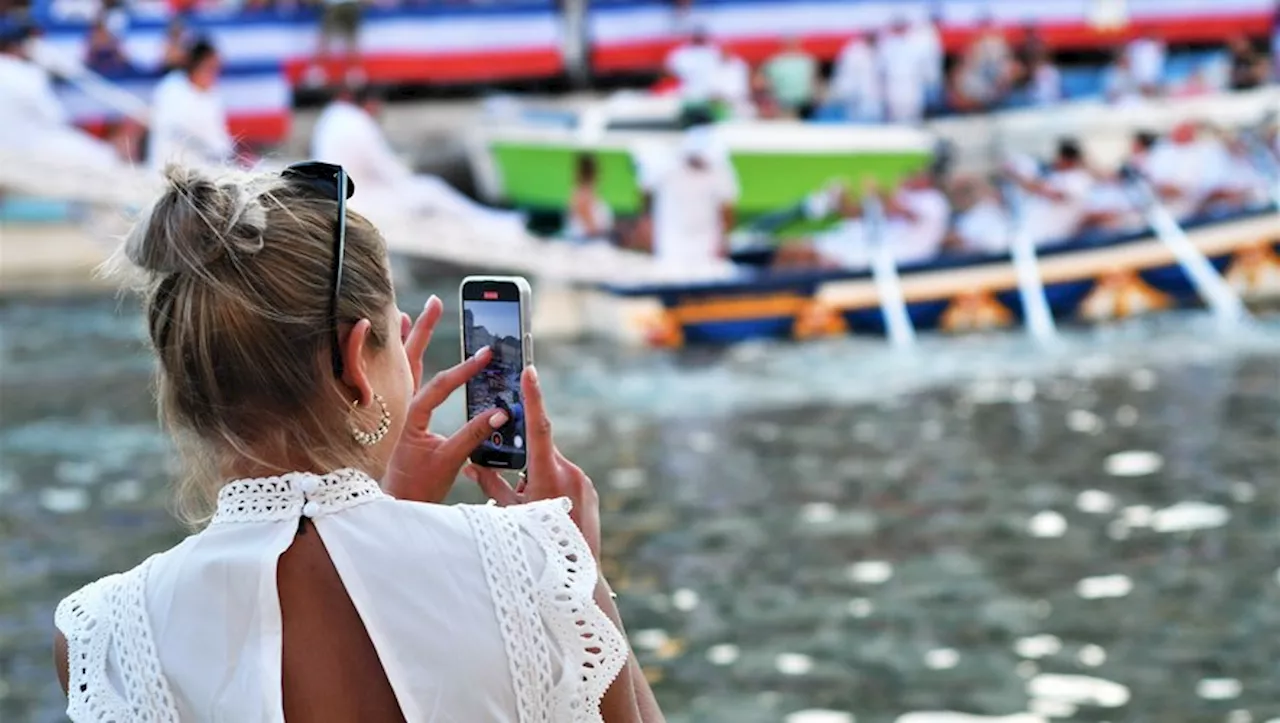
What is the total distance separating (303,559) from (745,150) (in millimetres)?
15075

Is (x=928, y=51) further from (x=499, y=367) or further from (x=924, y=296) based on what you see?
(x=499, y=367)

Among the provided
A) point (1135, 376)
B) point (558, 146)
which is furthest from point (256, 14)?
point (1135, 376)

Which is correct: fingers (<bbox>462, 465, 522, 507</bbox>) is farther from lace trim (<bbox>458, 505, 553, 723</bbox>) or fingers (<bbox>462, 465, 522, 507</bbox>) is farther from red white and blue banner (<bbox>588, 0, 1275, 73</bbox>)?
red white and blue banner (<bbox>588, 0, 1275, 73</bbox>)

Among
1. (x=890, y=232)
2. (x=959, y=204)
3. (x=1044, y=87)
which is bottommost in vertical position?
(x=890, y=232)

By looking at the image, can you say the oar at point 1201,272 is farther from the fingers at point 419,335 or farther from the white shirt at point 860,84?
the fingers at point 419,335

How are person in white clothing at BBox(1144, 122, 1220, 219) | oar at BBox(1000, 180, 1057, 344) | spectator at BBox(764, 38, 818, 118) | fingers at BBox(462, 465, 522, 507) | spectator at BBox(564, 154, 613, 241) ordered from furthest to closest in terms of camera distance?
1. spectator at BBox(764, 38, 818, 118)
2. spectator at BBox(564, 154, 613, 241)
3. person in white clothing at BBox(1144, 122, 1220, 219)
4. oar at BBox(1000, 180, 1057, 344)
5. fingers at BBox(462, 465, 522, 507)

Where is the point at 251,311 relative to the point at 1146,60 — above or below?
below

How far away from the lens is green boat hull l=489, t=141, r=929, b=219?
656 inches

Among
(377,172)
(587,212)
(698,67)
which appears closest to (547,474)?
(377,172)

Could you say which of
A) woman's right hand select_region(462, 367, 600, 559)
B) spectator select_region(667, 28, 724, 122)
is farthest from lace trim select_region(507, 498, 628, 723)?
spectator select_region(667, 28, 724, 122)

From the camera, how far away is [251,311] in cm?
165

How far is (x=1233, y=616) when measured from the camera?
20.7 feet

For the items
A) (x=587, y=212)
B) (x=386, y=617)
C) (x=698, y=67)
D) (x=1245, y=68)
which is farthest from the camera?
(x=698, y=67)

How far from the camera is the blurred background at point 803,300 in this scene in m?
6.35
